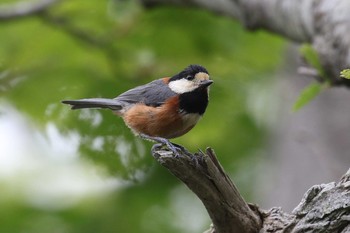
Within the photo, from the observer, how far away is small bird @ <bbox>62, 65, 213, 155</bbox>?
15.0ft

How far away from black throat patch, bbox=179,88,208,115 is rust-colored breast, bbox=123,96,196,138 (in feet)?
0.13

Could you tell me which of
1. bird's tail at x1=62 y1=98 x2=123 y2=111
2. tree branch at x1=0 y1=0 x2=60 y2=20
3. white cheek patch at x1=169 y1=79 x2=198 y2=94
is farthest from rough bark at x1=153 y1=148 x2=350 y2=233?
tree branch at x1=0 y1=0 x2=60 y2=20

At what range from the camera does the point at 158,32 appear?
7492 millimetres

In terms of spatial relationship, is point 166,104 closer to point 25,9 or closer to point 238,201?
point 238,201

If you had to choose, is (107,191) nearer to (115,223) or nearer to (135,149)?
(115,223)

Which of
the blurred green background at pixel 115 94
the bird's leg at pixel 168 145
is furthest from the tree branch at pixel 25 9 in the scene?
the bird's leg at pixel 168 145

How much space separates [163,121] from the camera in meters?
4.58

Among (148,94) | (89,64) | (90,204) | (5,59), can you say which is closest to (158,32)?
(89,64)

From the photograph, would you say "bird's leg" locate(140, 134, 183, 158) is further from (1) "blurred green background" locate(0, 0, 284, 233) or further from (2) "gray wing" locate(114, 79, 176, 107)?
(1) "blurred green background" locate(0, 0, 284, 233)

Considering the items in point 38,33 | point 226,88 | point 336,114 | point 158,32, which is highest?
point 38,33

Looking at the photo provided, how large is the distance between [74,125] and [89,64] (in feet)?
3.54

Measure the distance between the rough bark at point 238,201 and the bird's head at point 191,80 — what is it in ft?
2.62

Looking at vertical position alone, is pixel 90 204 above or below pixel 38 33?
below

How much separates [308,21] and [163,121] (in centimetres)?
129
